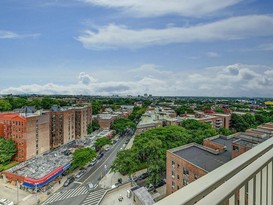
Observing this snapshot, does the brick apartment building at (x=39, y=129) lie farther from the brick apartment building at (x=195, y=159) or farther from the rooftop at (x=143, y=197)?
the brick apartment building at (x=195, y=159)

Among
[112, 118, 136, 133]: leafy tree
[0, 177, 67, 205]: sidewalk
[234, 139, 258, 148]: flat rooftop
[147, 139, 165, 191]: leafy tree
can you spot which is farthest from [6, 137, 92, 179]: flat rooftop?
[234, 139, 258, 148]: flat rooftop

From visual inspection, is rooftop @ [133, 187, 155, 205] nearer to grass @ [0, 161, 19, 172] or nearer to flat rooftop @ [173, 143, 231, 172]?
flat rooftop @ [173, 143, 231, 172]

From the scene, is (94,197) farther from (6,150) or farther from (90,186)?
(6,150)

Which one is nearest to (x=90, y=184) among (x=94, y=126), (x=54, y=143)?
(x=54, y=143)

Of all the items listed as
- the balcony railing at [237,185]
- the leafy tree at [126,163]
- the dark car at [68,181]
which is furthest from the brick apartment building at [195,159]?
the balcony railing at [237,185]

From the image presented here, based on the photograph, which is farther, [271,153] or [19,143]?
[19,143]

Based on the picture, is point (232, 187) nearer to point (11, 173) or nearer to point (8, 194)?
point (8, 194)
